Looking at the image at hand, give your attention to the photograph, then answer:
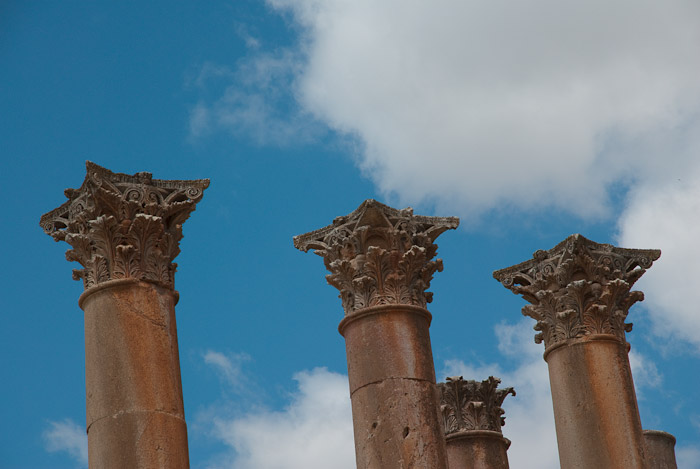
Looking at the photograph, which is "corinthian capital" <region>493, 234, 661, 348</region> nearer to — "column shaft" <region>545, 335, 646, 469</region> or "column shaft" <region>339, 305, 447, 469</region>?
"column shaft" <region>545, 335, 646, 469</region>

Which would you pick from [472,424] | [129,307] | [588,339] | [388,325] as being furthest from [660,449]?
[129,307]

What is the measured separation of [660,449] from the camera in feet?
124

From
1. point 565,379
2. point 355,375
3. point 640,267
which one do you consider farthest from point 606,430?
point 355,375

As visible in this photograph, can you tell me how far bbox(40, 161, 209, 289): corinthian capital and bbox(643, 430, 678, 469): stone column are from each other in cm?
1935

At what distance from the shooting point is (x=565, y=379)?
1118 inches

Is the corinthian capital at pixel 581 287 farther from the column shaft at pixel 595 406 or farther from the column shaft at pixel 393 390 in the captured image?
the column shaft at pixel 393 390

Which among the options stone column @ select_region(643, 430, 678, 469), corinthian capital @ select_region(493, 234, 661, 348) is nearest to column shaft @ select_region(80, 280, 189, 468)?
corinthian capital @ select_region(493, 234, 661, 348)

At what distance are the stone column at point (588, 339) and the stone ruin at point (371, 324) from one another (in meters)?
0.03

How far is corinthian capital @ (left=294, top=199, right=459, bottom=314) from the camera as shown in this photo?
84.6ft

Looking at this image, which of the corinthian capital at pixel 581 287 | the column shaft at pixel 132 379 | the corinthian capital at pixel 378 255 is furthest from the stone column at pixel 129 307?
the corinthian capital at pixel 581 287

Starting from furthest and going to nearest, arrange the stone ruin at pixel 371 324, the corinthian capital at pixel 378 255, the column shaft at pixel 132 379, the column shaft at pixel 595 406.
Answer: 1. the column shaft at pixel 595 406
2. the corinthian capital at pixel 378 255
3. the stone ruin at pixel 371 324
4. the column shaft at pixel 132 379

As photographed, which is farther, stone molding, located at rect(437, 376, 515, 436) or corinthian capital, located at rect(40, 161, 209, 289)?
stone molding, located at rect(437, 376, 515, 436)

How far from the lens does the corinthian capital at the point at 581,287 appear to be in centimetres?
2881

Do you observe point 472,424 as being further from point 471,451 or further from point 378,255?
point 378,255
